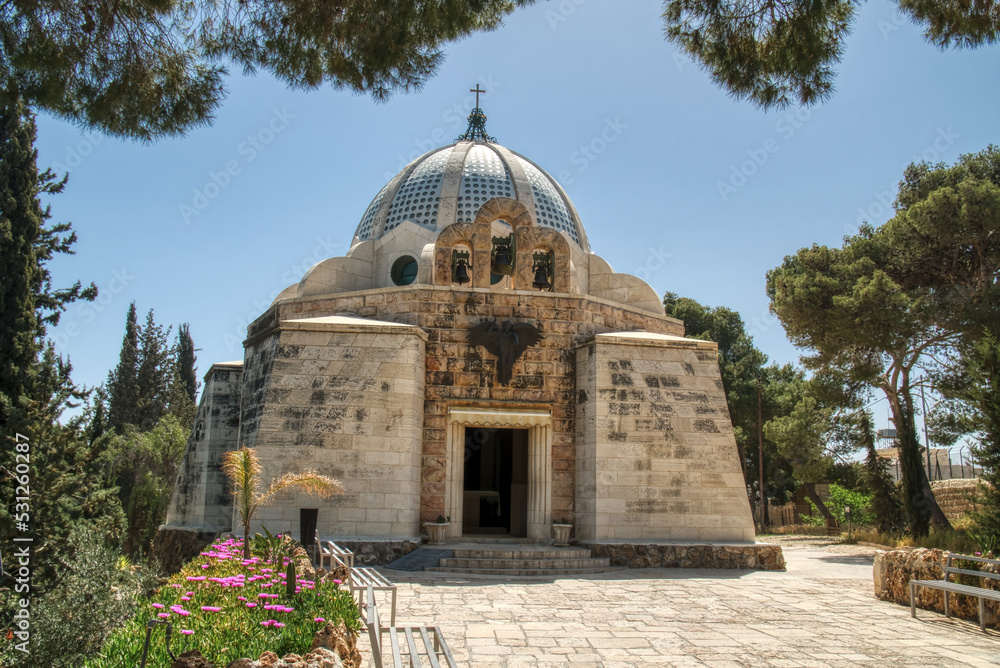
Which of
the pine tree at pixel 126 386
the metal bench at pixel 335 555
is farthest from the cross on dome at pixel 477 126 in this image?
the pine tree at pixel 126 386

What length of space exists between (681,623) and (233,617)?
3.95 meters

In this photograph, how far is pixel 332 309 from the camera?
1177 cm

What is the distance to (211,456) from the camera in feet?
40.0

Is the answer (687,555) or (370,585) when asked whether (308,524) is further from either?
(687,555)

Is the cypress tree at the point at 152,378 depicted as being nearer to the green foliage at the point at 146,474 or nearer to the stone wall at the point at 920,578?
the green foliage at the point at 146,474

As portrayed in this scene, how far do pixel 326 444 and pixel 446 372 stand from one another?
7.00ft

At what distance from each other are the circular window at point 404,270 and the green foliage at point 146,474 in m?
8.61

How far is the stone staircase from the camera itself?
9086mm

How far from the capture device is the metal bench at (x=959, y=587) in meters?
6.13

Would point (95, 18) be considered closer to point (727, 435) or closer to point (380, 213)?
point (727, 435)

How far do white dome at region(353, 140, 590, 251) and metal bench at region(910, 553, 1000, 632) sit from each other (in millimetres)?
9625

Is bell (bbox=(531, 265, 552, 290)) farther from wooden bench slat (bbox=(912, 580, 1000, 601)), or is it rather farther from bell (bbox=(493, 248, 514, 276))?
wooden bench slat (bbox=(912, 580, 1000, 601))

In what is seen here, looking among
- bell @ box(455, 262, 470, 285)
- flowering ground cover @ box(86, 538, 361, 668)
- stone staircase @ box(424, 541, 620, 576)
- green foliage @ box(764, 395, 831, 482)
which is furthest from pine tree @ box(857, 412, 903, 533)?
flowering ground cover @ box(86, 538, 361, 668)

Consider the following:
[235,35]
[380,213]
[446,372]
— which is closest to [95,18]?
[235,35]
